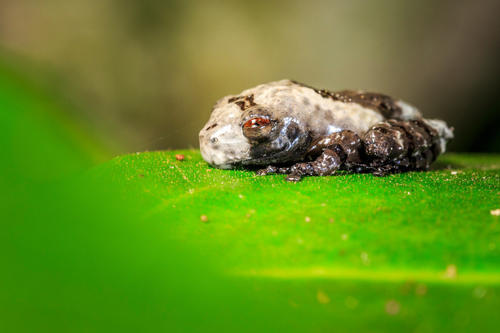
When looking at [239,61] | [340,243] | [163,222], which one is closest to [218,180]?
[163,222]

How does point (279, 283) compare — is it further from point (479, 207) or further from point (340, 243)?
point (479, 207)

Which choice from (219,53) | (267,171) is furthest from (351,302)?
(219,53)

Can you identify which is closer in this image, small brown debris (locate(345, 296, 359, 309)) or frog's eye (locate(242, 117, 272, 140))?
small brown debris (locate(345, 296, 359, 309))

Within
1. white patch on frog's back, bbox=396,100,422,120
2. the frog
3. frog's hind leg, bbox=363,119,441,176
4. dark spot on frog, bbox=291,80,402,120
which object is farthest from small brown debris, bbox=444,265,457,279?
white patch on frog's back, bbox=396,100,422,120

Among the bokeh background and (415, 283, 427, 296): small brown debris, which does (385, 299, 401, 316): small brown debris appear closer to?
(415, 283, 427, 296): small brown debris

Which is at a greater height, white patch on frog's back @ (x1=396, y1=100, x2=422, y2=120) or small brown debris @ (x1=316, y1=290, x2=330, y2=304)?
white patch on frog's back @ (x1=396, y1=100, x2=422, y2=120)
